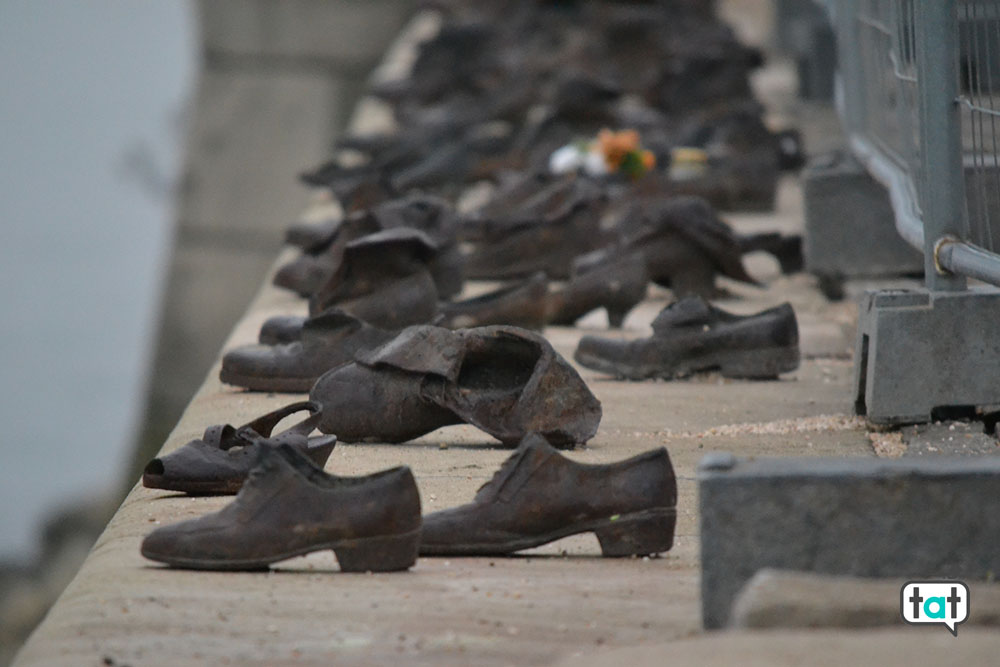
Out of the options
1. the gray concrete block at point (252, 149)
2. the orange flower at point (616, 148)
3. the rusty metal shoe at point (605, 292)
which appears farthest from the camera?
the gray concrete block at point (252, 149)

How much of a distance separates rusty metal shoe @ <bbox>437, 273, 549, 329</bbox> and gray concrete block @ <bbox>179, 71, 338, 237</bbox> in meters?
12.8

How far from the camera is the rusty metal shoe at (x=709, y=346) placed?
204 inches

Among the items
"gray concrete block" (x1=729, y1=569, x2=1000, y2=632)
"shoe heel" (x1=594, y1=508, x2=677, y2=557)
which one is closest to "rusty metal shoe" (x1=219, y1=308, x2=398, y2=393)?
"shoe heel" (x1=594, y1=508, x2=677, y2=557)

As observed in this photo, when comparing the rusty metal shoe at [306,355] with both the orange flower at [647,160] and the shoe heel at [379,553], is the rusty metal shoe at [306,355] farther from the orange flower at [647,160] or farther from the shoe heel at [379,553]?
the orange flower at [647,160]

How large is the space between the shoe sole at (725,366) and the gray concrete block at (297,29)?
648 inches

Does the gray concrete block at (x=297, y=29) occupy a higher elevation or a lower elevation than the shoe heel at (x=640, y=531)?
lower

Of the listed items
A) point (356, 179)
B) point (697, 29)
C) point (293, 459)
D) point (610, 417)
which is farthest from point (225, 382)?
point (697, 29)

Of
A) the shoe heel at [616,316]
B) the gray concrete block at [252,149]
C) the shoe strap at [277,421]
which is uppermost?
the shoe strap at [277,421]

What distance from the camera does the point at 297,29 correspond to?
2186 centimetres

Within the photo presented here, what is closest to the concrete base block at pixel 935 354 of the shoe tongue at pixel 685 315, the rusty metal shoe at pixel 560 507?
the shoe tongue at pixel 685 315

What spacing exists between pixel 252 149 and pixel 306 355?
1504 cm

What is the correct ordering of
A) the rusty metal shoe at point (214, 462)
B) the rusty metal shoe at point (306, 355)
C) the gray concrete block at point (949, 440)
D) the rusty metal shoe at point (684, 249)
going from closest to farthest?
the rusty metal shoe at point (214, 462), the gray concrete block at point (949, 440), the rusty metal shoe at point (306, 355), the rusty metal shoe at point (684, 249)

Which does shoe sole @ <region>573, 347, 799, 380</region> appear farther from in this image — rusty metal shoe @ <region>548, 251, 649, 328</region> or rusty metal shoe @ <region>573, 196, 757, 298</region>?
rusty metal shoe @ <region>573, 196, 757, 298</region>

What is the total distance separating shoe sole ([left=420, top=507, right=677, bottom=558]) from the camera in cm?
340
